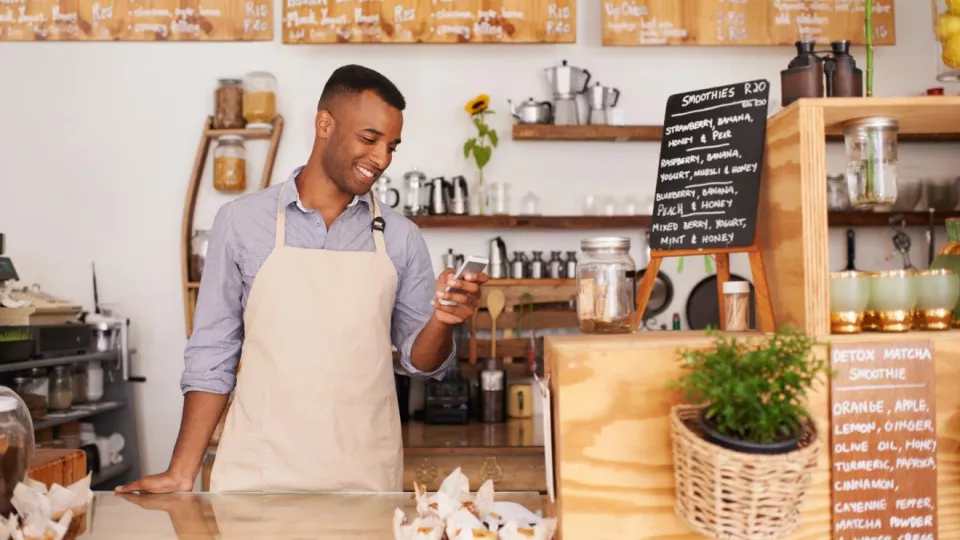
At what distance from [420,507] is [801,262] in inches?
26.5

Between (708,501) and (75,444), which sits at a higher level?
(708,501)

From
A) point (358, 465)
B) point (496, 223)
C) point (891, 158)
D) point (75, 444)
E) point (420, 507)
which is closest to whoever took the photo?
point (420, 507)

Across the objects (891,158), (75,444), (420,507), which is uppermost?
(891,158)

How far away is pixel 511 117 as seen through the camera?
418cm

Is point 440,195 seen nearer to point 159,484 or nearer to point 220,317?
point 220,317

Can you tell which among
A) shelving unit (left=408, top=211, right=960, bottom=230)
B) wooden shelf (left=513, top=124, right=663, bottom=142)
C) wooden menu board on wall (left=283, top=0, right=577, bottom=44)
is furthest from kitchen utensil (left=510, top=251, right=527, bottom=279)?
wooden menu board on wall (left=283, top=0, right=577, bottom=44)

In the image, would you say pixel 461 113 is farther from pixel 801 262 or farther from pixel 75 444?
pixel 801 262

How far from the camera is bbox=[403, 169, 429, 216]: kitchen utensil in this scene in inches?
158

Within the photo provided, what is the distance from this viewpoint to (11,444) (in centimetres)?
133

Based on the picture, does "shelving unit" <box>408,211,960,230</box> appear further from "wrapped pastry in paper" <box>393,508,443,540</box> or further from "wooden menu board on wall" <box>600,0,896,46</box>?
"wrapped pastry in paper" <box>393,508,443,540</box>

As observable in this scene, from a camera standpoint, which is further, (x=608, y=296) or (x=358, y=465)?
(x=358, y=465)

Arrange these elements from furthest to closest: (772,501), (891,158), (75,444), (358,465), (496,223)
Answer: (496,223) < (75,444) < (358,465) < (891,158) < (772,501)

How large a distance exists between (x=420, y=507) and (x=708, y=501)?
42 centimetres

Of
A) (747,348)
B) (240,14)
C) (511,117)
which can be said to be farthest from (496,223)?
(747,348)
